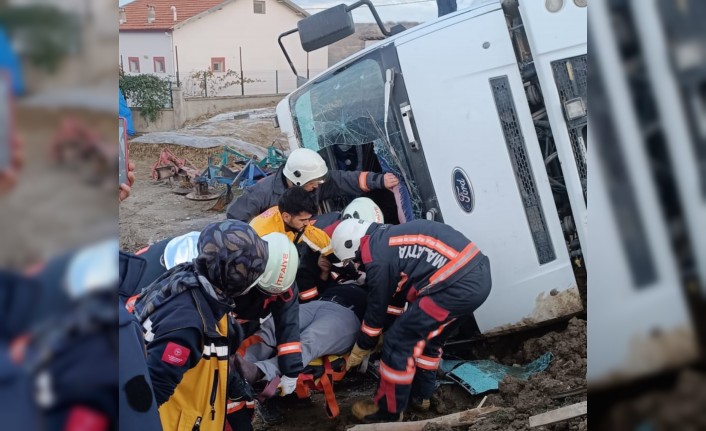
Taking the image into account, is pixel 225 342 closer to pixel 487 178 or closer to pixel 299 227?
pixel 299 227

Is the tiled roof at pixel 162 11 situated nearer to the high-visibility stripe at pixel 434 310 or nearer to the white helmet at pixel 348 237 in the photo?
the white helmet at pixel 348 237

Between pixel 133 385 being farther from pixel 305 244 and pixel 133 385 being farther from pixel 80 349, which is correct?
pixel 305 244

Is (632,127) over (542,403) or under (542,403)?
over

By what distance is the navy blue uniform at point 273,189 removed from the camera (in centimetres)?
474

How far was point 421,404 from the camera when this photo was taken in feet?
12.8

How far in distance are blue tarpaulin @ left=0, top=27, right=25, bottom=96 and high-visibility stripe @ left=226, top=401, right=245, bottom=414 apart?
268cm

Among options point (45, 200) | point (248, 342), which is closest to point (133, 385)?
point (45, 200)

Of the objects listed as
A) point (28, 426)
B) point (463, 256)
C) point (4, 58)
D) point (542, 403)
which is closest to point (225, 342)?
point (463, 256)

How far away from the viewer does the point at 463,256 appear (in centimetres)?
355

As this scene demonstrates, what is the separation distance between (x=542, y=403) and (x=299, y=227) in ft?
5.70

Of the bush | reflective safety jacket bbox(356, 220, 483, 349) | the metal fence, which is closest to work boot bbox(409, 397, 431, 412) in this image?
reflective safety jacket bbox(356, 220, 483, 349)

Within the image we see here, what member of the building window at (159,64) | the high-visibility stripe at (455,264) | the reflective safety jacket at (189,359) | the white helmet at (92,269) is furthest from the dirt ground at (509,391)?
the building window at (159,64)

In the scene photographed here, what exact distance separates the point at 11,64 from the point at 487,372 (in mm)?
3689

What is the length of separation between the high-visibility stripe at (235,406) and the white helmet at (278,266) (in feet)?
1.86
